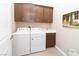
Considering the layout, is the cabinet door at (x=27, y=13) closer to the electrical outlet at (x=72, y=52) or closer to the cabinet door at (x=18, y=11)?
the cabinet door at (x=18, y=11)

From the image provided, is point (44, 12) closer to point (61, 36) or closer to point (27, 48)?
point (61, 36)

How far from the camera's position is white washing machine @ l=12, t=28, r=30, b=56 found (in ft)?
4.21

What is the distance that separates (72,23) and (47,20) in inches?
11.6

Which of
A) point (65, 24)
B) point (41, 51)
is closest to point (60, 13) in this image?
point (65, 24)

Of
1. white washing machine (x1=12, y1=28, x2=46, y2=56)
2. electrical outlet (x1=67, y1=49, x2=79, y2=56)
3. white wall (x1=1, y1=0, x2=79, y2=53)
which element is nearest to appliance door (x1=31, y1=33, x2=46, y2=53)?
white washing machine (x1=12, y1=28, x2=46, y2=56)

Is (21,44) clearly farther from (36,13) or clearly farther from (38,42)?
(36,13)

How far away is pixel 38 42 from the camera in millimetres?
1352

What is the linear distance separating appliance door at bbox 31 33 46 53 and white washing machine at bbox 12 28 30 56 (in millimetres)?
62

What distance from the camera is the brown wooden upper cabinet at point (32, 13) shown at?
4.05 feet

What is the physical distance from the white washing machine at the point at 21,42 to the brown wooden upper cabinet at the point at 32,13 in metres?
0.14

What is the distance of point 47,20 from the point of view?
131 cm

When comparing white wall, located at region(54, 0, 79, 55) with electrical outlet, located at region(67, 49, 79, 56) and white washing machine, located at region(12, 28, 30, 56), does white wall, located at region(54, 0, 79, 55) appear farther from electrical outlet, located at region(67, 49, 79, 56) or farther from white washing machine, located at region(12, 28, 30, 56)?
white washing machine, located at region(12, 28, 30, 56)

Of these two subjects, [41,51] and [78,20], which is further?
[41,51]

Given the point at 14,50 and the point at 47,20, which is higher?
the point at 47,20
